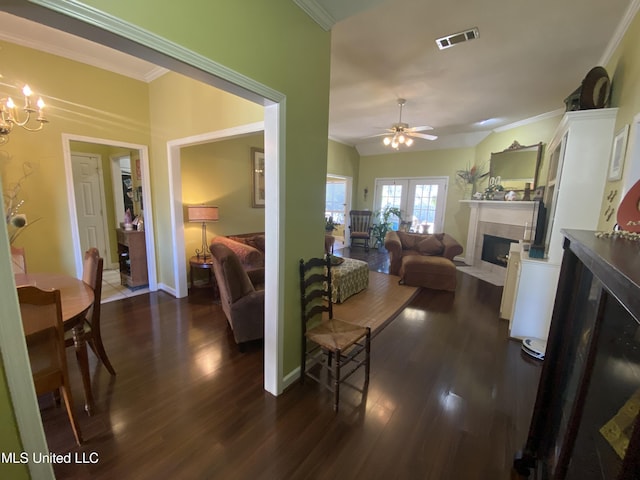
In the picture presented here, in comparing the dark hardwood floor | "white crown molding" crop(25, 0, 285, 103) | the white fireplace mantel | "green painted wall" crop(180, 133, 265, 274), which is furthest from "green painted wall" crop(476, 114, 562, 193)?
"white crown molding" crop(25, 0, 285, 103)

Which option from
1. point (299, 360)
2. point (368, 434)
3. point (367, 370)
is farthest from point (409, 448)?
point (299, 360)

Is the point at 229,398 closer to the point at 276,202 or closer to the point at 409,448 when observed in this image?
the point at 409,448

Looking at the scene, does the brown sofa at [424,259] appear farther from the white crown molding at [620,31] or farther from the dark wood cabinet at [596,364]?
the dark wood cabinet at [596,364]

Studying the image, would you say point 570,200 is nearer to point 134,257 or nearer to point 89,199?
point 134,257

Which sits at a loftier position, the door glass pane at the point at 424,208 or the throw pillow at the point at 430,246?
the door glass pane at the point at 424,208

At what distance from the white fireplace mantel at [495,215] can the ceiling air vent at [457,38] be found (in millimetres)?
2865

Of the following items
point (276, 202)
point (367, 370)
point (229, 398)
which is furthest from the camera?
point (367, 370)

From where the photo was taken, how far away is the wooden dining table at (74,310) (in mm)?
1527

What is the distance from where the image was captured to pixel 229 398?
1962 millimetres

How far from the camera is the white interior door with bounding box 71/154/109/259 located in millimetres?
4512

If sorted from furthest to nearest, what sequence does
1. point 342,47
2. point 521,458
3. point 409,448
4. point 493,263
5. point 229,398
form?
point 493,263 < point 342,47 < point 229,398 < point 409,448 < point 521,458

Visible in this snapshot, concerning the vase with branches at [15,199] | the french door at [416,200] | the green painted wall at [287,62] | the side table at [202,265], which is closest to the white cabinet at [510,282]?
the green painted wall at [287,62]

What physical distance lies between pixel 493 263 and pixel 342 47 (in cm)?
510

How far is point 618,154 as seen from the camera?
209 cm
